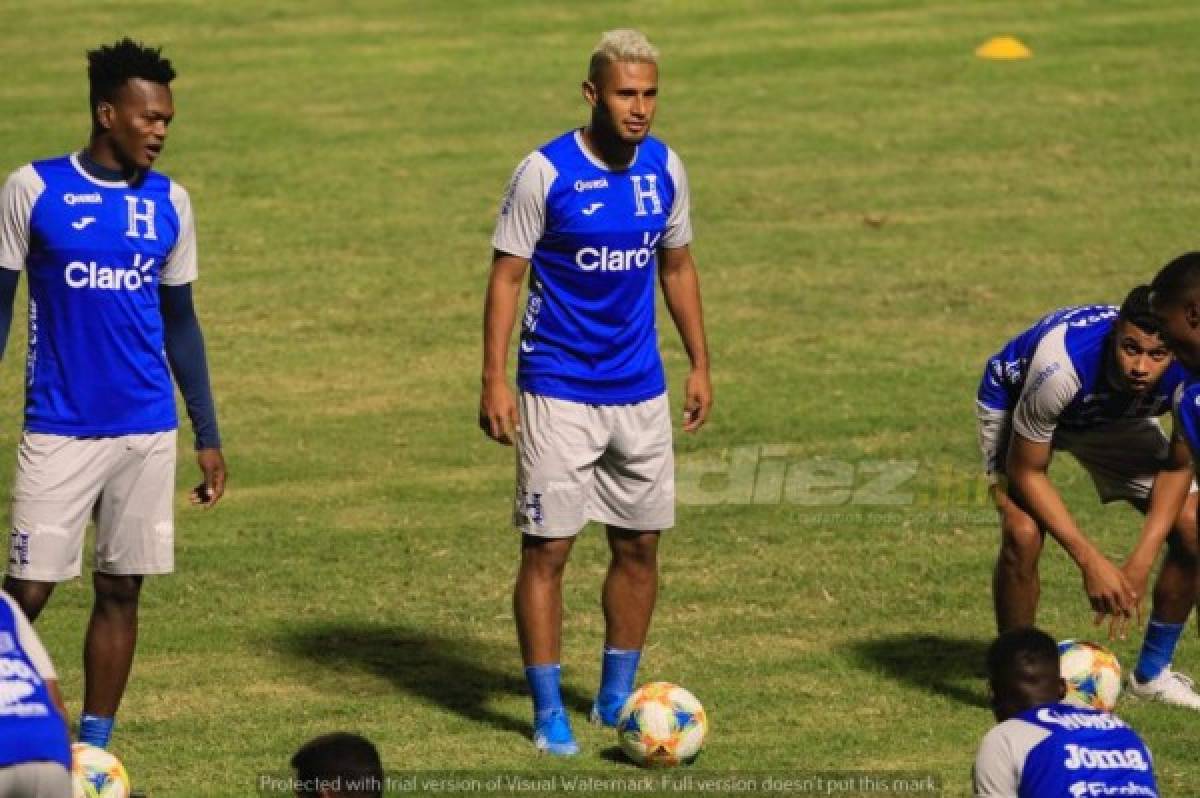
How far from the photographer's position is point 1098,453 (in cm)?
1193

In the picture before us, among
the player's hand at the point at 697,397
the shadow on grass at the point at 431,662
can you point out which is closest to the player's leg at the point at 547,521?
the shadow on grass at the point at 431,662

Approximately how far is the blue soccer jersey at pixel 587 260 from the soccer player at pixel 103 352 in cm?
156

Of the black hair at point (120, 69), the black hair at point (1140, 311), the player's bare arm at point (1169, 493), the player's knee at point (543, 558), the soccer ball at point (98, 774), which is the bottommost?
the soccer ball at point (98, 774)

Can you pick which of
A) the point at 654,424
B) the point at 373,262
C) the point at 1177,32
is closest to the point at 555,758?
the point at 654,424

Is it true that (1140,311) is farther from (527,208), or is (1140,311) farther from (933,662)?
(527,208)

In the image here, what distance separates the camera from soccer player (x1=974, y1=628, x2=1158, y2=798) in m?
7.54

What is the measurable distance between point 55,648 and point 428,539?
2.97 metres

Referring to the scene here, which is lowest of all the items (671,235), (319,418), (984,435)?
(319,418)

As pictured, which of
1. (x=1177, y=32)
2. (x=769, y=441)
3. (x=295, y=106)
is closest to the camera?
(x=769, y=441)

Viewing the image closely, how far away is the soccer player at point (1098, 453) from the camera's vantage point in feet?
35.6

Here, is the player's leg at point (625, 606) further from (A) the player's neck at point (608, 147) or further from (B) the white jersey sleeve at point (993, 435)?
(B) the white jersey sleeve at point (993, 435)

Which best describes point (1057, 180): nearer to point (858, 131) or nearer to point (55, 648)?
point (858, 131)

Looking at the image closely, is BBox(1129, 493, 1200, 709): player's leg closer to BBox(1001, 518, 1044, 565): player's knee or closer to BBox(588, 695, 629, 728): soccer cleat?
BBox(1001, 518, 1044, 565): player's knee

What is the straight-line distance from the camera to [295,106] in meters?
25.8
